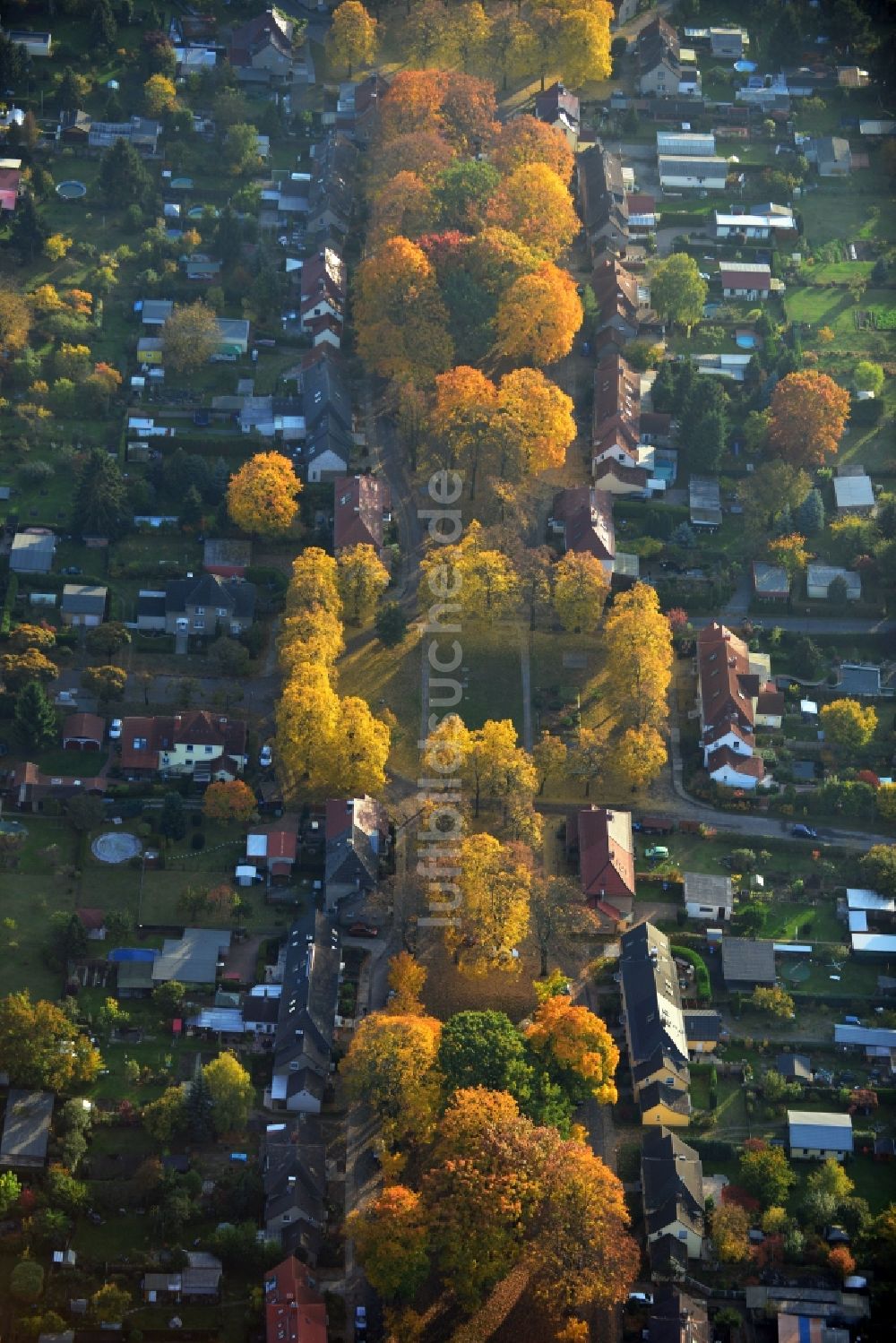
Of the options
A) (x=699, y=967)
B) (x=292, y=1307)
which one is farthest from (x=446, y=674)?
(x=292, y=1307)

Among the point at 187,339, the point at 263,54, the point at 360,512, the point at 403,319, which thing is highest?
the point at 263,54

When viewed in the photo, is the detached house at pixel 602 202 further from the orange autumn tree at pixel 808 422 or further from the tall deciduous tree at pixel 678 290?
the orange autumn tree at pixel 808 422

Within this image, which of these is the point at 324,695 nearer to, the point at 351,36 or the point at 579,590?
the point at 579,590

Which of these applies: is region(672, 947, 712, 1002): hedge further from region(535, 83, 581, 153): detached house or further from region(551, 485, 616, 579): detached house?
region(535, 83, 581, 153): detached house

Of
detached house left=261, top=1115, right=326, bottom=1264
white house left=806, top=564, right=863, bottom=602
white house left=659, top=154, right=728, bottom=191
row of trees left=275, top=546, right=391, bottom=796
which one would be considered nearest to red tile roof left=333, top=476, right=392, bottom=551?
row of trees left=275, top=546, right=391, bottom=796

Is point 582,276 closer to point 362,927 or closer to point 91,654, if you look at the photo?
point 91,654

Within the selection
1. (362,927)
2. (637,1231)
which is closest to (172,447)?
(362,927)
